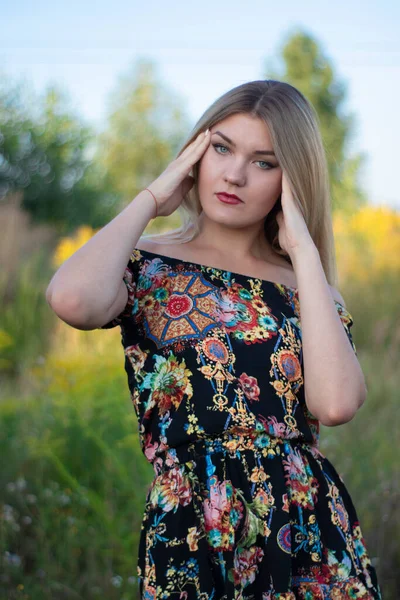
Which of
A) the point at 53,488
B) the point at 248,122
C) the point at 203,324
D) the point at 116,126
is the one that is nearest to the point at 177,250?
the point at 203,324

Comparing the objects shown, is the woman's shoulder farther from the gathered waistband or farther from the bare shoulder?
the gathered waistband

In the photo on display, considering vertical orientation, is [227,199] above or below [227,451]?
above

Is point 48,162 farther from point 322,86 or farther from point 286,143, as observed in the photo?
point 286,143

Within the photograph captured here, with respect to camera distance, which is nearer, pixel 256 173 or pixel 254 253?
pixel 256 173

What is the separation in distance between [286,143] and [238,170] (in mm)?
167

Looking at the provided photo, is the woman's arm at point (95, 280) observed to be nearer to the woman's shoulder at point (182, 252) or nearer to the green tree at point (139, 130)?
the woman's shoulder at point (182, 252)

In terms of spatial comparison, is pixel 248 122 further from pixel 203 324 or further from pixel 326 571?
pixel 326 571

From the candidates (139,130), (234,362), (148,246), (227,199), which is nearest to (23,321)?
(148,246)

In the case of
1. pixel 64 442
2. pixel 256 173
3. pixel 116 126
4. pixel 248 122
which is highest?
pixel 116 126

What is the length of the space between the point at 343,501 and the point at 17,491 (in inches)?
74.9

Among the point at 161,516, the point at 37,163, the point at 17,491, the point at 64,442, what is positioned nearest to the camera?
the point at 161,516

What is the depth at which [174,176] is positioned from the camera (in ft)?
6.23

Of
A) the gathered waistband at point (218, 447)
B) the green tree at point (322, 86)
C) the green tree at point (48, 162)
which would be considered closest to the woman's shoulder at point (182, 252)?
the gathered waistband at point (218, 447)

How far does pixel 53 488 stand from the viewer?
3346 mm
